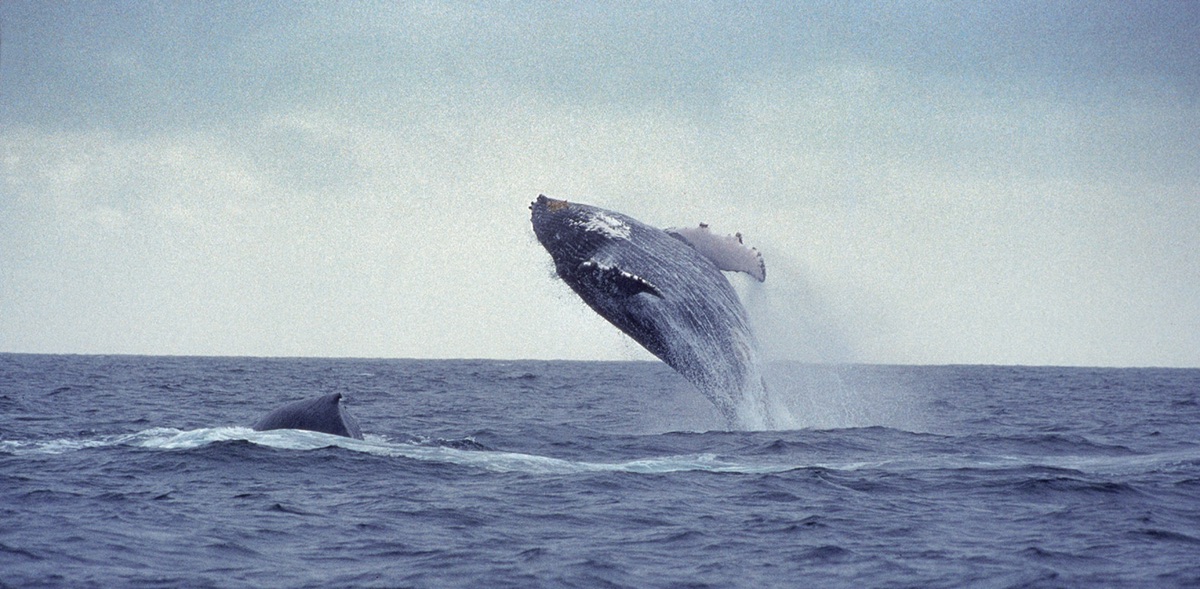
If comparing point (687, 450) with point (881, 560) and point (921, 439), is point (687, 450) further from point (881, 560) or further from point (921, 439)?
point (881, 560)

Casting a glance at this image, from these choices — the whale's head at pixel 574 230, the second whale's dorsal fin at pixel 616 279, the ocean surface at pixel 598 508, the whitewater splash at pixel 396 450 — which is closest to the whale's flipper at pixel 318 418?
the whitewater splash at pixel 396 450

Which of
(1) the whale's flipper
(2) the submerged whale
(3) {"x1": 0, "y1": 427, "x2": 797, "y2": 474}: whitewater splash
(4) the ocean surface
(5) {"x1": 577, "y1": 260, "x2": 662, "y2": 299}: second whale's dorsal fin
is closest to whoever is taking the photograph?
(4) the ocean surface

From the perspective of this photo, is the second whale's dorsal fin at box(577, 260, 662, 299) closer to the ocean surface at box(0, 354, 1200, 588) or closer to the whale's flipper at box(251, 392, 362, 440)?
the ocean surface at box(0, 354, 1200, 588)

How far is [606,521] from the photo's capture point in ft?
31.3

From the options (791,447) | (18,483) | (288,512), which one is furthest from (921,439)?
(18,483)

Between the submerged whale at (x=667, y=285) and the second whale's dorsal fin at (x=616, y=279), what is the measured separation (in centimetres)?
1

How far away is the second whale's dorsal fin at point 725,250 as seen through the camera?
517 inches

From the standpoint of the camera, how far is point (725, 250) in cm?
1327

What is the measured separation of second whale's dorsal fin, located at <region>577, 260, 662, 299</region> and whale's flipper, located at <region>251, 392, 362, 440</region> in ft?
13.8

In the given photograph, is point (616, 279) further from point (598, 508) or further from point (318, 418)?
point (318, 418)

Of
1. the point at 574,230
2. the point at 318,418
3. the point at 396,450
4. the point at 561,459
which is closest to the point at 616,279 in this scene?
the point at 574,230

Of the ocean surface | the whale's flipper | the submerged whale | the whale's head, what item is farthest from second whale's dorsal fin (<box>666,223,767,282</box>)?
the whale's flipper

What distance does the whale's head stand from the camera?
11.7 meters

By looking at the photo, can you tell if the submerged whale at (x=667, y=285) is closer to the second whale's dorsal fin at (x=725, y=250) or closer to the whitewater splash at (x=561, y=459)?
the second whale's dorsal fin at (x=725, y=250)
